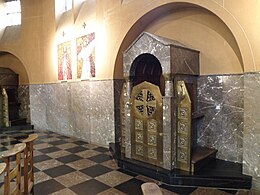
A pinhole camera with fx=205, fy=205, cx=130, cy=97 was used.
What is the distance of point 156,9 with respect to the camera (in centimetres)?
385

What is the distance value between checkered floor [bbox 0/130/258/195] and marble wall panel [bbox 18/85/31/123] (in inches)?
108

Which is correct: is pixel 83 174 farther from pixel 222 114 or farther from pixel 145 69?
Answer: pixel 222 114

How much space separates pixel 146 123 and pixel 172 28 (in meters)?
2.08

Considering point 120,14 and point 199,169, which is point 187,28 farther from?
point 199,169

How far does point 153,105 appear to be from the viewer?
10.7ft

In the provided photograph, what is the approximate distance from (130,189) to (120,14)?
3.46 metres

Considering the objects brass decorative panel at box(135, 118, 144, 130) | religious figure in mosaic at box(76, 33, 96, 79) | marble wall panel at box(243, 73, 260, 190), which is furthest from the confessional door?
religious figure in mosaic at box(76, 33, 96, 79)

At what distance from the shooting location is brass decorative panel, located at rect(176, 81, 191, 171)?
3021 mm

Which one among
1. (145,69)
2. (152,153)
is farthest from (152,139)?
(145,69)

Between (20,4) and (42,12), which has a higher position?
(20,4)

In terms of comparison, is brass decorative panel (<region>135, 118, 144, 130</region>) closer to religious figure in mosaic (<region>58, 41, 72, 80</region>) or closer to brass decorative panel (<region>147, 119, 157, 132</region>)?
brass decorative panel (<region>147, 119, 157, 132</region>)

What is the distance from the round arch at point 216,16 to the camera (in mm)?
2779

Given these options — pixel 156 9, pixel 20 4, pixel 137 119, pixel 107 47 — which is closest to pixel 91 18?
pixel 107 47

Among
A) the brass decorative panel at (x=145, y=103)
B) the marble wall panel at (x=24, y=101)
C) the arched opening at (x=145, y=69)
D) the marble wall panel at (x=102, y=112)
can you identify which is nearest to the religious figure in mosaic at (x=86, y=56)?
the marble wall panel at (x=102, y=112)
